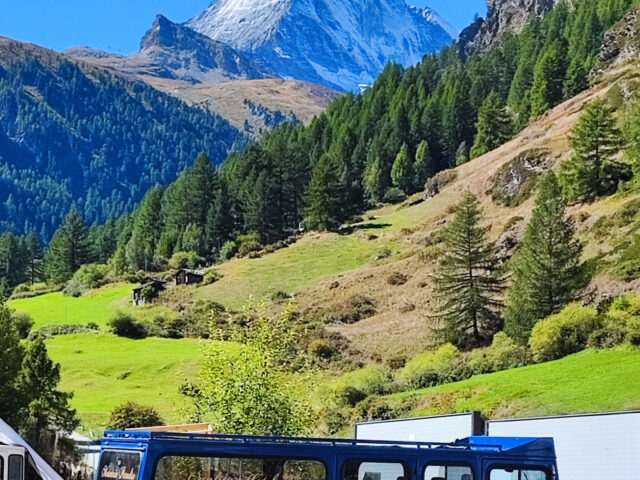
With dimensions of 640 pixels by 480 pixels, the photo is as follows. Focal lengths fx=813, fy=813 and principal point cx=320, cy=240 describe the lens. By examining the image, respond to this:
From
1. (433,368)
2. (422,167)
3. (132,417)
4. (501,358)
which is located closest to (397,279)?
(433,368)

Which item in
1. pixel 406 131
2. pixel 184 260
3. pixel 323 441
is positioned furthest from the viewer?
pixel 406 131

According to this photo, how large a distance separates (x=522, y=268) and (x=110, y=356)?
117 feet

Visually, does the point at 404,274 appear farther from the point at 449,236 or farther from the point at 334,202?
A: the point at 334,202

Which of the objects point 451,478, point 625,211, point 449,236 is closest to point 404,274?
point 449,236

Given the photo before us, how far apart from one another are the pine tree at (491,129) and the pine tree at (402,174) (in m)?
10.3

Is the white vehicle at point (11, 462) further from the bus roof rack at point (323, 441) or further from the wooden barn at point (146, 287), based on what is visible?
the wooden barn at point (146, 287)

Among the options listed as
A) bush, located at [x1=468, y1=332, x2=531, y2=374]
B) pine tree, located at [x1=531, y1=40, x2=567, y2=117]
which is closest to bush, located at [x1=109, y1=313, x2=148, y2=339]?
bush, located at [x1=468, y1=332, x2=531, y2=374]

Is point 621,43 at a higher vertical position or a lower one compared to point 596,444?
higher

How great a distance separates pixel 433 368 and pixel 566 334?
401 inches

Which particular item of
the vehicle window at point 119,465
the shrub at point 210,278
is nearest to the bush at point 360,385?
the vehicle window at point 119,465

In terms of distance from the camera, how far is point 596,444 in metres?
19.8

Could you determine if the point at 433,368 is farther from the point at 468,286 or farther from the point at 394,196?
the point at 394,196

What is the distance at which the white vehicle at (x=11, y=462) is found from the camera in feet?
34.9

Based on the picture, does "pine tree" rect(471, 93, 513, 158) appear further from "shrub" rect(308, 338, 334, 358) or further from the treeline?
"shrub" rect(308, 338, 334, 358)
